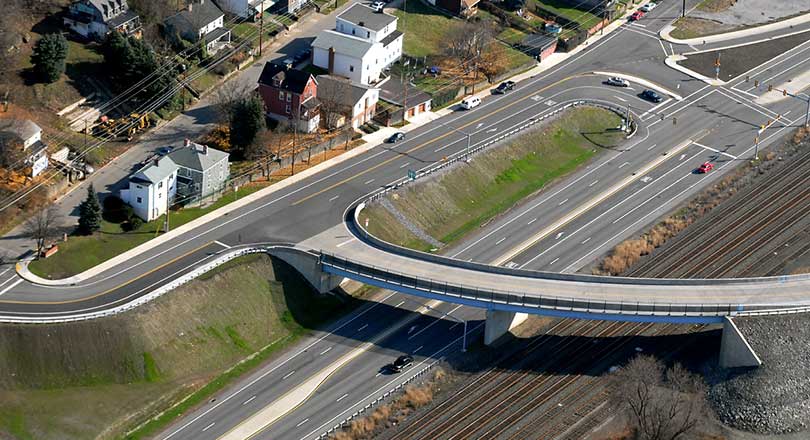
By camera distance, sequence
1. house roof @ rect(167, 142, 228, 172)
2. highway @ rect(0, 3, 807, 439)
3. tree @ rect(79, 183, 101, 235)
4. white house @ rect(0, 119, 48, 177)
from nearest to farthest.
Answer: highway @ rect(0, 3, 807, 439)
tree @ rect(79, 183, 101, 235)
white house @ rect(0, 119, 48, 177)
house roof @ rect(167, 142, 228, 172)

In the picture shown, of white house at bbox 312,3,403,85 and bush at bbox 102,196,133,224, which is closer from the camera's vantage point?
bush at bbox 102,196,133,224

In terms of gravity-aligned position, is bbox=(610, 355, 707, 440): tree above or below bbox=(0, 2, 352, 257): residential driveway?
below

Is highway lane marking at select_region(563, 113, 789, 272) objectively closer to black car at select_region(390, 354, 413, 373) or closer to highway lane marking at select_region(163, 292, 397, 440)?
highway lane marking at select_region(163, 292, 397, 440)

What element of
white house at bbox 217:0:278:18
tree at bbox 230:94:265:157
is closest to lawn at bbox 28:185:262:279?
tree at bbox 230:94:265:157

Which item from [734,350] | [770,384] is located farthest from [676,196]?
[770,384]

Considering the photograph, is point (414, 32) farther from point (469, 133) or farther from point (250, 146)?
point (250, 146)

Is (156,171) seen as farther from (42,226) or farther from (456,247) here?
(456,247)

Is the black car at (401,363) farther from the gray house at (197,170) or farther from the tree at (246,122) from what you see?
the tree at (246,122)
